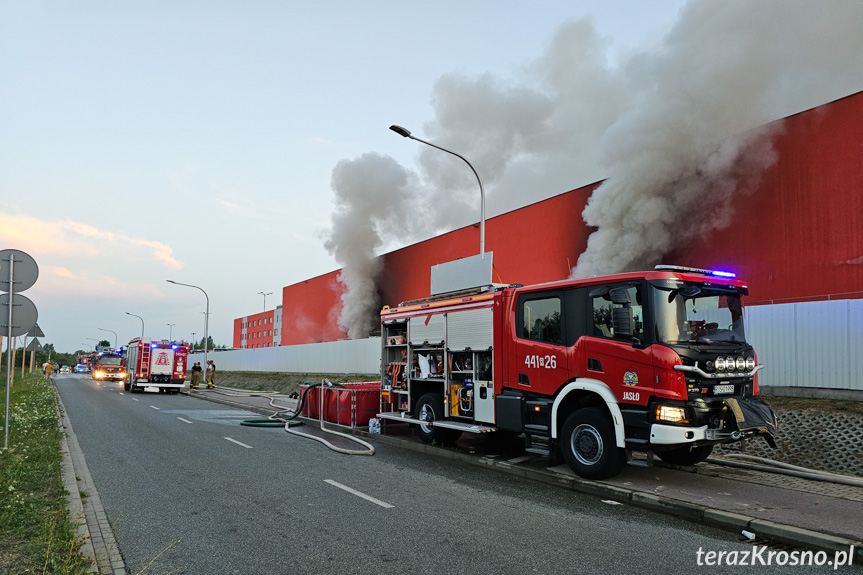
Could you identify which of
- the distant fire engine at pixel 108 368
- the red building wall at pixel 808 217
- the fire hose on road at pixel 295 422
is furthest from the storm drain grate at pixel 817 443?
the distant fire engine at pixel 108 368

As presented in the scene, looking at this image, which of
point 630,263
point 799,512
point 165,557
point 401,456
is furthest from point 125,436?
point 630,263

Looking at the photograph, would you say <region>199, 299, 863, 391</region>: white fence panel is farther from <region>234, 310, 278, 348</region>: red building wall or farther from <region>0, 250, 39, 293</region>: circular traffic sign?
<region>234, 310, 278, 348</region>: red building wall

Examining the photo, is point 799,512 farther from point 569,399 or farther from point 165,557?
point 165,557

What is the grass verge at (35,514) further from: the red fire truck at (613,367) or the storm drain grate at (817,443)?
the storm drain grate at (817,443)

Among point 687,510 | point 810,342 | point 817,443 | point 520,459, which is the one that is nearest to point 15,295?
point 520,459

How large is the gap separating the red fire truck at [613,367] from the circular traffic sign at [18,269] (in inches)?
279

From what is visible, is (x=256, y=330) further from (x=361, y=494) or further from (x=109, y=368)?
(x=361, y=494)

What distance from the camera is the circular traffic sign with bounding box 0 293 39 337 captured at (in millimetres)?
9125

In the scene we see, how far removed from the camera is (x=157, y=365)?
2920 centimetres

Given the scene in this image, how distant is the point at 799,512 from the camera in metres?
5.95

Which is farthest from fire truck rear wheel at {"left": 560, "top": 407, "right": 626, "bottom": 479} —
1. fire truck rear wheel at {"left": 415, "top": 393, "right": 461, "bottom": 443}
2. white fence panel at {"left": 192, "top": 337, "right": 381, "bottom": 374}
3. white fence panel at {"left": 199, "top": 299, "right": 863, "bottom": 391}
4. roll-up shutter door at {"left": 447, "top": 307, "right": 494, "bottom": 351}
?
white fence panel at {"left": 192, "top": 337, "right": 381, "bottom": 374}

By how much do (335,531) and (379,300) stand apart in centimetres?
3431

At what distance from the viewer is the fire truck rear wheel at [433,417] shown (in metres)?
10.6

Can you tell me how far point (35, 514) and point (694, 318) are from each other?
7.63m
